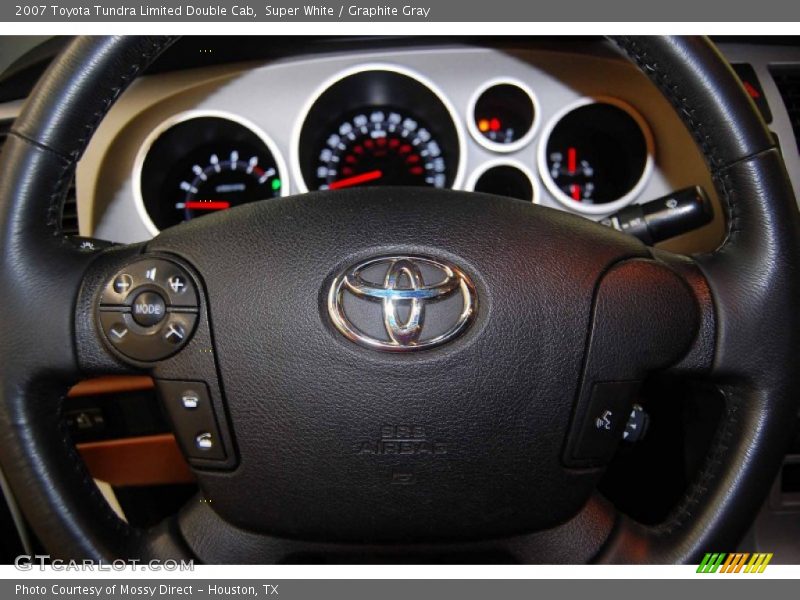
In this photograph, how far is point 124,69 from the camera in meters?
0.66

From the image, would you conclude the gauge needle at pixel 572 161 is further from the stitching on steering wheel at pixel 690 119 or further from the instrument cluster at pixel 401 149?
the stitching on steering wheel at pixel 690 119

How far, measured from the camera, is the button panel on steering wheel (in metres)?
0.65

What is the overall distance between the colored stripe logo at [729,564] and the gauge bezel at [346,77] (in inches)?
25.4

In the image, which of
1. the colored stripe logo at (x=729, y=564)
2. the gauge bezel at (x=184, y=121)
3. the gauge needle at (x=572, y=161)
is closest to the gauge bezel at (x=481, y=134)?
the gauge needle at (x=572, y=161)

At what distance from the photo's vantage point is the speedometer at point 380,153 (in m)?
1.17

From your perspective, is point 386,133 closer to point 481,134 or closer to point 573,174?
point 481,134

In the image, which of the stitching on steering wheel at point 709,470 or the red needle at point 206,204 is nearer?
the stitching on steering wheel at point 709,470

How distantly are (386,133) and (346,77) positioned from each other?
13 cm

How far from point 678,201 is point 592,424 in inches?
13.2

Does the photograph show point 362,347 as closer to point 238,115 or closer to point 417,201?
point 417,201

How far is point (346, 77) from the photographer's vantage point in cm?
109

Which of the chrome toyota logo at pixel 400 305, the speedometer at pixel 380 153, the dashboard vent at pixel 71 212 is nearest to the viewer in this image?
the chrome toyota logo at pixel 400 305

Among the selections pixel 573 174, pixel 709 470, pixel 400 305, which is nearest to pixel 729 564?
pixel 709 470

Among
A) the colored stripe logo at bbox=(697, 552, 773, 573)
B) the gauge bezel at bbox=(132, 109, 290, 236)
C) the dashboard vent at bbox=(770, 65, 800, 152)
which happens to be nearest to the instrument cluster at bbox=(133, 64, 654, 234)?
the gauge bezel at bbox=(132, 109, 290, 236)
